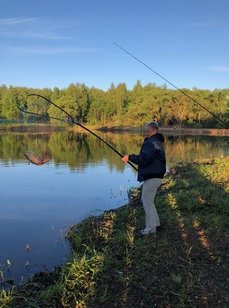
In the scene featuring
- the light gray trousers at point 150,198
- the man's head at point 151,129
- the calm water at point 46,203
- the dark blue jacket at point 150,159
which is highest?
the man's head at point 151,129

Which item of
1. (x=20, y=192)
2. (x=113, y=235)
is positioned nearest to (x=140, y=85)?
(x=20, y=192)

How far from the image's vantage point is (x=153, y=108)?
103m

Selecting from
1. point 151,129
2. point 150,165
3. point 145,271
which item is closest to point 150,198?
point 150,165

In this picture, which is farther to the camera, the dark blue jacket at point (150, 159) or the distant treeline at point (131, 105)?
the distant treeline at point (131, 105)

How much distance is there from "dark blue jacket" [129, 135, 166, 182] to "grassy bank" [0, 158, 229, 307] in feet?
4.02

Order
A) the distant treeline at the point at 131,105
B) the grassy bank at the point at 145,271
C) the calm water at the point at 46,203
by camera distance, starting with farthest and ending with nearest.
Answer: the distant treeline at the point at 131,105, the calm water at the point at 46,203, the grassy bank at the point at 145,271

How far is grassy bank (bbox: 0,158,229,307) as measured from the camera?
227 inches

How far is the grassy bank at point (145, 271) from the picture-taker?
5.76 m

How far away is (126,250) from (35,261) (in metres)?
2.79

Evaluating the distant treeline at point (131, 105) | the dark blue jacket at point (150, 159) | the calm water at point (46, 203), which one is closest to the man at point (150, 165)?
the dark blue jacket at point (150, 159)

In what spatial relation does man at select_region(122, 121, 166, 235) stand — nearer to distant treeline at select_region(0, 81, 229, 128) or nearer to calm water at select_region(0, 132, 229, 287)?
calm water at select_region(0, 132, 229, 287)

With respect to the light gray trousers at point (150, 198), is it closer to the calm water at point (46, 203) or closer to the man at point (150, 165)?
the man at point (150, 165)

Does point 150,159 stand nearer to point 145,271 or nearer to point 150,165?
point 150,165

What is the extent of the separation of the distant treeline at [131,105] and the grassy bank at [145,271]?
8128 centimetres
